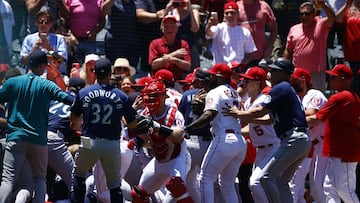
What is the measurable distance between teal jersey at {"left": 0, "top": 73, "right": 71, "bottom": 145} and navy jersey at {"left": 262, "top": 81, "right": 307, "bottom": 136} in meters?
2.24

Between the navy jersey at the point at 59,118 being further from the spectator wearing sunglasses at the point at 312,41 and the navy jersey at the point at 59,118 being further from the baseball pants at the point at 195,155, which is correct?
the spectator wearing sunglasses at the point at 312,41

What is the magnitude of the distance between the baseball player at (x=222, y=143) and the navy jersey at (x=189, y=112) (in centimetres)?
41

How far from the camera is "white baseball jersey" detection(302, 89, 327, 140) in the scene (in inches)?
520

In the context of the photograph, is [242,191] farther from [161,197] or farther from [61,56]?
Answer: [61,56]

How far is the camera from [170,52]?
14625 millimetres

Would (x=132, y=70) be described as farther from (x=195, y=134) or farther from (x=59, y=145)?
(x=59, y=145)

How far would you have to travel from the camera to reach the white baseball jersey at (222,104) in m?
12.2

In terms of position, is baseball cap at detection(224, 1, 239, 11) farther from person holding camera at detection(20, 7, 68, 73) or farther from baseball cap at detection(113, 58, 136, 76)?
person holding camera at detection(20, 7, 68, 73)

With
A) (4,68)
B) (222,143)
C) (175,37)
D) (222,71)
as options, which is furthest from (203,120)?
(4,68)

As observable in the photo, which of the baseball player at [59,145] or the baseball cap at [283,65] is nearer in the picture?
the baseball cap at [283,65]

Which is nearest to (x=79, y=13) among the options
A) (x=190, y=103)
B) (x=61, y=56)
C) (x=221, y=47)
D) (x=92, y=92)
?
(x=61, y=56)

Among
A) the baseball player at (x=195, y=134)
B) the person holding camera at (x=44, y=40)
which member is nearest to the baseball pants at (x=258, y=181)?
the baseball player at (x=195, y=134)

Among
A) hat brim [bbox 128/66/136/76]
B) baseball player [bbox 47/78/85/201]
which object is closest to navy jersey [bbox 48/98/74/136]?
baseball player [bbox 47/78/85/201]

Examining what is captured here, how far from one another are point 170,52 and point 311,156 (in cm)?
268
